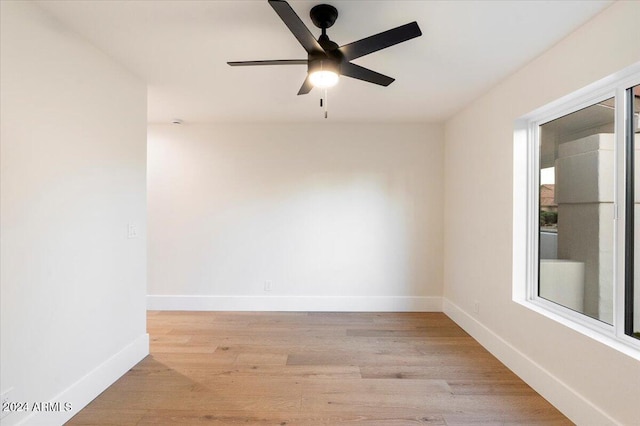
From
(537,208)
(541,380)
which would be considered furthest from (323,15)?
(541,380)

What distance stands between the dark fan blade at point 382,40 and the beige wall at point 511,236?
3.62ft

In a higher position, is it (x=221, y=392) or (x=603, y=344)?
(x=603, y=344)

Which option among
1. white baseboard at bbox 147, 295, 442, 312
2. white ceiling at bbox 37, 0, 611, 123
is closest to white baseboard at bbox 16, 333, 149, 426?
white baseboard at bbox 147, 295, 442, 312

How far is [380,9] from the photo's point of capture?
1.63 meters

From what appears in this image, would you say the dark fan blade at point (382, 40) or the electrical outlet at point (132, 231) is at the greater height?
the dark fan blade at point (382, 40)

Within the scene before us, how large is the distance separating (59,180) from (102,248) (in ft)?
1.80

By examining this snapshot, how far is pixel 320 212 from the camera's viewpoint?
3787mm

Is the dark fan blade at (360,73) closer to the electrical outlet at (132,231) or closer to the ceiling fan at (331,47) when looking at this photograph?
the ceiling fan at (331,47)

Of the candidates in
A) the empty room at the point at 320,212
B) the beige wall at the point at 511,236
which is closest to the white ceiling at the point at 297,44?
the empty room at the point at 320,212

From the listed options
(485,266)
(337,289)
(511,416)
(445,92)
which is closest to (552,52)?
(445,92)

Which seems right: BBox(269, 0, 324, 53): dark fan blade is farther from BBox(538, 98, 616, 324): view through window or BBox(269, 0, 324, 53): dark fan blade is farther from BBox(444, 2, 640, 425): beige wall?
BBox(538, 98, 616, 324): view through window

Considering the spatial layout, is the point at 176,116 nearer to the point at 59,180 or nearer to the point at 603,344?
the point at 59,180

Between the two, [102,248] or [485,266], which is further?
[485,266]

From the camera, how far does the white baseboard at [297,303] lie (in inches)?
148
